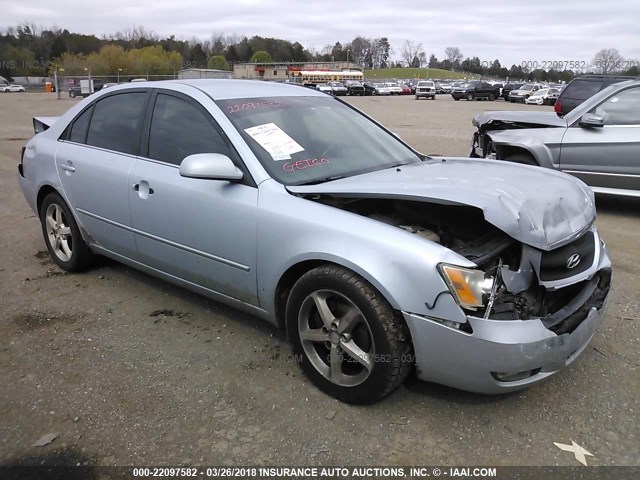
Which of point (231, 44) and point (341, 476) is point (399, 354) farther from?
point (231, 44)

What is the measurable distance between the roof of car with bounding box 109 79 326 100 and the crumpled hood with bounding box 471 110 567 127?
4098mm

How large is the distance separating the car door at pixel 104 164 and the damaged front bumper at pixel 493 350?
228cm

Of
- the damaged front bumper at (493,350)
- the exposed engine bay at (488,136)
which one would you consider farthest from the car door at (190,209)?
the exposed engine bay at (488,136)

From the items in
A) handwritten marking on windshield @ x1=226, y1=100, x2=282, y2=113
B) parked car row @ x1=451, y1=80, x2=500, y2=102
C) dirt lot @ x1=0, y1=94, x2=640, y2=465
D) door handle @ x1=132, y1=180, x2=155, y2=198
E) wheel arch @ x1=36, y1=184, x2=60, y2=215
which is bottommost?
dirt lot @ x1=0, y1=94, x2=640, y2=465

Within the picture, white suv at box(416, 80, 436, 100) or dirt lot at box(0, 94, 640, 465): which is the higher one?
white suv at box(416, 80, 436, 100)

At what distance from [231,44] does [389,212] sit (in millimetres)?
139708

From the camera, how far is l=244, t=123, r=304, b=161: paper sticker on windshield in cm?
317

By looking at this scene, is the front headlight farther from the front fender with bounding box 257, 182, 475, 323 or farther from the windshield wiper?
the windshield wiper

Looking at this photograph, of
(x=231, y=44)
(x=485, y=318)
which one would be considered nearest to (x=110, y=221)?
(x=485, y=318)

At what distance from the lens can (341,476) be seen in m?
2.28

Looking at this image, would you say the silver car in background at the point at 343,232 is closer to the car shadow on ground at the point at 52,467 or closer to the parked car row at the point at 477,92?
the car shadow on ground at the point at 52,467

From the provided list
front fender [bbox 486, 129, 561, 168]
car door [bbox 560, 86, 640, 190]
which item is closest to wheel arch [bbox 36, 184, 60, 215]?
front fender [bbox 486, 129, 561, 168]

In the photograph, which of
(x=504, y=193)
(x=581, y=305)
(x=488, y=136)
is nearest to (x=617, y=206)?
(x=488, y=136)

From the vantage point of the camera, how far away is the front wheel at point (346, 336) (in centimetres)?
247
